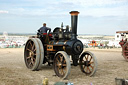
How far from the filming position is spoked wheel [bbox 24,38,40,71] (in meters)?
7.79

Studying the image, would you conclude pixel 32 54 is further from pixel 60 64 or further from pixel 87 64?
pixel 87 64

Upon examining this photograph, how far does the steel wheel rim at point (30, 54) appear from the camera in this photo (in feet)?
27.0

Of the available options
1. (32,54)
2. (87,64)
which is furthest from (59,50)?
(87,64)

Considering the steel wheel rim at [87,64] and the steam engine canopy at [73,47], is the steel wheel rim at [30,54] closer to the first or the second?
the steam engine canopy at [73,47]

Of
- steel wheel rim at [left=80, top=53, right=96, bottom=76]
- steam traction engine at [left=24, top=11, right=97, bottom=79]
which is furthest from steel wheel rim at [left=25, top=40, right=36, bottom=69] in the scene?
steel wheel rim at [left=80, top=53, right=96, bottom=76]

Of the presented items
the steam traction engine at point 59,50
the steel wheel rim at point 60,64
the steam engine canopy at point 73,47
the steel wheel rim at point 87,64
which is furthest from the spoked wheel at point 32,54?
the steel wheel rim at point 87,64

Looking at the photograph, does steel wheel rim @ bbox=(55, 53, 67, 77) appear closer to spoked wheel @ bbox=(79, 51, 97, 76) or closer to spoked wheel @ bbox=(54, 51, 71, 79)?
spoked wheel @ bbox=(54, 51, 71, 79)

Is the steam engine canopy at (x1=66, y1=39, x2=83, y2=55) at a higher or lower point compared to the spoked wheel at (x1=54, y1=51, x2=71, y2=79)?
higher

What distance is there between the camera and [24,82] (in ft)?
18.9

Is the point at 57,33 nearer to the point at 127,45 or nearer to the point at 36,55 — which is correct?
the point at 36,55

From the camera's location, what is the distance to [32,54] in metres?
8.20

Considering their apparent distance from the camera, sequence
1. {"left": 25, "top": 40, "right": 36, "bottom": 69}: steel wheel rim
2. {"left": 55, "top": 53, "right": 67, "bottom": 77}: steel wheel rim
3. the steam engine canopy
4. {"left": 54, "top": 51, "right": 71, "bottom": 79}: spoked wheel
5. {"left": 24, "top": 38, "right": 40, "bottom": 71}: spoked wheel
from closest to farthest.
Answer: {"left": 54, "top": 51, "right": 71, "bottom": 79}: spoked wheel
{"left": 55, "top": 53, "right": 67, "bottom": 77}: steel wheel rim
the steam engine canopy
{"left": 24, "top": 38, "right": 40, "bottom": 71}: spoked wheel
{"left": 25, "top": 40, "right": 36, "bottom": 69}: steel wheel rim

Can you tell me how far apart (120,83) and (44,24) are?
482 centimetres

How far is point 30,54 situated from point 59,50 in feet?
4.74
